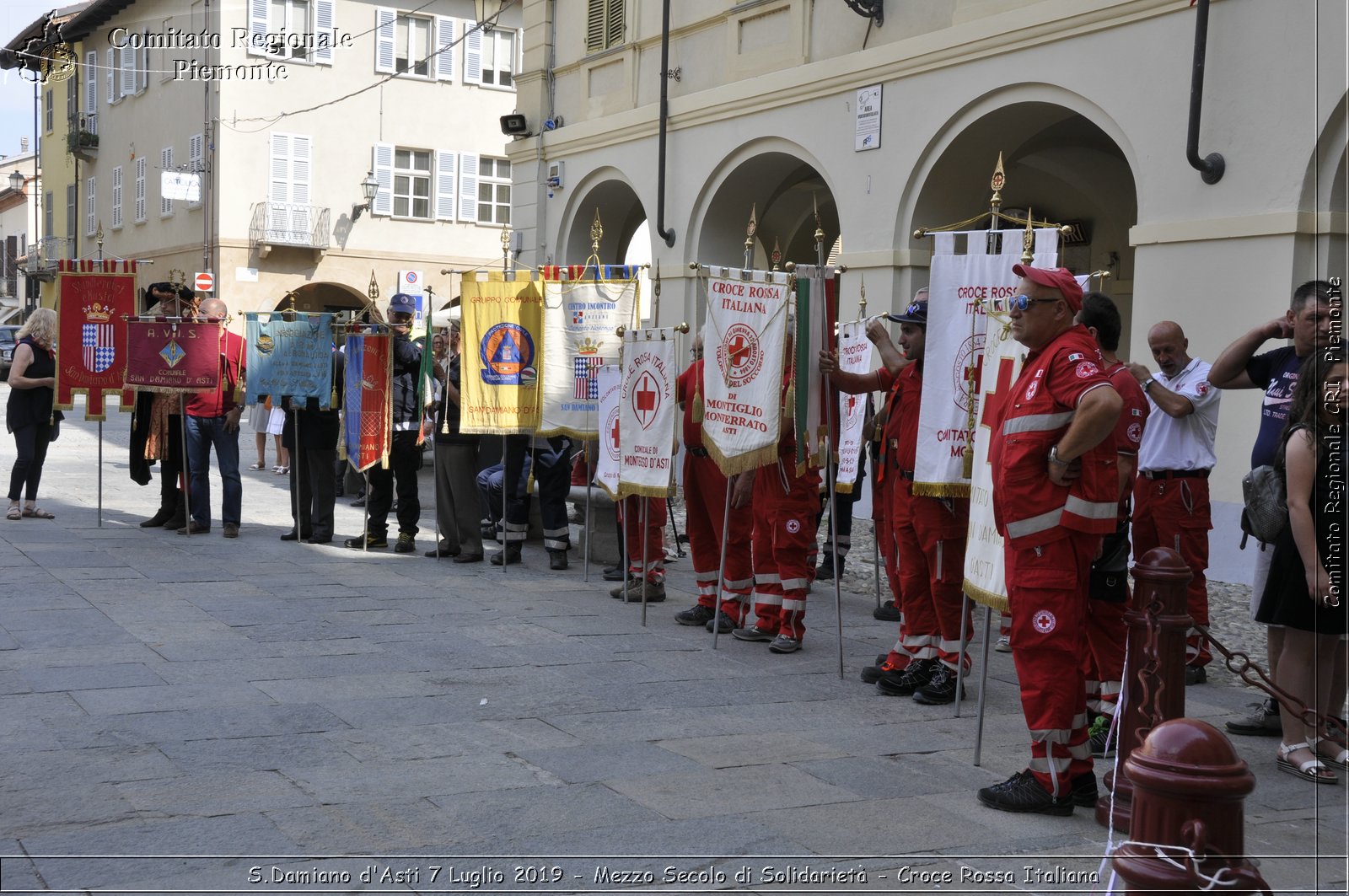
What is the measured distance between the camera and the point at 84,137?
138 ft

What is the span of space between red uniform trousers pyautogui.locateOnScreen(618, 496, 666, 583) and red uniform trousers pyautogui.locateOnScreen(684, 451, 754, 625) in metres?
0.64

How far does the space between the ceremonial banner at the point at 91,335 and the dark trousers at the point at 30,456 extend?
1.13 feet

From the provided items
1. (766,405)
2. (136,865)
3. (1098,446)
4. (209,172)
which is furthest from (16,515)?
(209,172)

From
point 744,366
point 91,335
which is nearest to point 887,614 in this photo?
point 744,366

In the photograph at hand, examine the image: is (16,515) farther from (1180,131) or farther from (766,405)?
(1180,131)

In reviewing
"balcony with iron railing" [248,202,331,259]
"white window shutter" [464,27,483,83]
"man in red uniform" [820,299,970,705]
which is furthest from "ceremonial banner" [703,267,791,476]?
"white window shutter" [464,27,483,83]

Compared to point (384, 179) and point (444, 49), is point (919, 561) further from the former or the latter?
point (444, 49)

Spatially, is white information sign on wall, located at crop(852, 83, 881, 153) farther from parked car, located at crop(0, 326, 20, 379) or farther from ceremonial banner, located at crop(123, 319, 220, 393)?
parked car, located at crop(0, 326, 20, 379)

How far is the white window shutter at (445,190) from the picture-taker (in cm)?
3462

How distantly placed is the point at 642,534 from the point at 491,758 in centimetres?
423

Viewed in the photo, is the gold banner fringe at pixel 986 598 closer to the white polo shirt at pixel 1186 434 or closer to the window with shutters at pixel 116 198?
the white polo shirt at pixel 1186 434

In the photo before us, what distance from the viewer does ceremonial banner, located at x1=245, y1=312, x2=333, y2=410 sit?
1161 cm

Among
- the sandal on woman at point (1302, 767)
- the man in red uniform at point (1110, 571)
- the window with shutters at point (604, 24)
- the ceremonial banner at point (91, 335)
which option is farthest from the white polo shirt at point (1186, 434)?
the window with shutters at point (604, 24)

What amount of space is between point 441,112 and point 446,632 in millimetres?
28493
